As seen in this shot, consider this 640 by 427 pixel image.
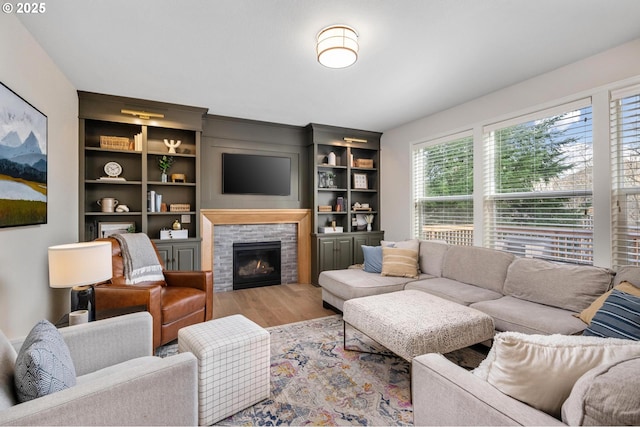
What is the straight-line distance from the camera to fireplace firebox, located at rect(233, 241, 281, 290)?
4.50 meters

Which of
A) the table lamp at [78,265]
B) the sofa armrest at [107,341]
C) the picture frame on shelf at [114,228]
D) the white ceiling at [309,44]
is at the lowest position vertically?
the sofa armrest at [107,341]

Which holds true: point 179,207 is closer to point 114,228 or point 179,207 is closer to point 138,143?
point 114,228

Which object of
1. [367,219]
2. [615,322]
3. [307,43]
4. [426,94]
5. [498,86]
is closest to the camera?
[615,322]

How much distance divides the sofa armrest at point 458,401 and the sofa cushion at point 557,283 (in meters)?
1.80

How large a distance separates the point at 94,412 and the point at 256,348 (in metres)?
0.89

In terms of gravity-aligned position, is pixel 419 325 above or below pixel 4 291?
below

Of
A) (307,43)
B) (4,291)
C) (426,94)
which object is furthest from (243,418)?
(426,94)

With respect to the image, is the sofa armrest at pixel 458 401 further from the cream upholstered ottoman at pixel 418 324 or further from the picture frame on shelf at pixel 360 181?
the picture frame on shelf at pixel 360 181

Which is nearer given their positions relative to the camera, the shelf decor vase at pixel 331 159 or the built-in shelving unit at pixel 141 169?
the built-in shelving unit at pixel 141 169

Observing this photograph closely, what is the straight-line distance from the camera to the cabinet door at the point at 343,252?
191 inches

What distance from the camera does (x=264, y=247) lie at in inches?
184

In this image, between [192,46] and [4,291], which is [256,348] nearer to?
[4,291]

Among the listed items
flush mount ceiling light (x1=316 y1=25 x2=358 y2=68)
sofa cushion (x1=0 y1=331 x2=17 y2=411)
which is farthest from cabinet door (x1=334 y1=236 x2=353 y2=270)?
sofa cushion (x1=0 y1=331 x2=17 y2=411)

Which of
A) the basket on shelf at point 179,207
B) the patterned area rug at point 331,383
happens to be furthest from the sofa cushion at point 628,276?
the basket on shelf at point 179,207
